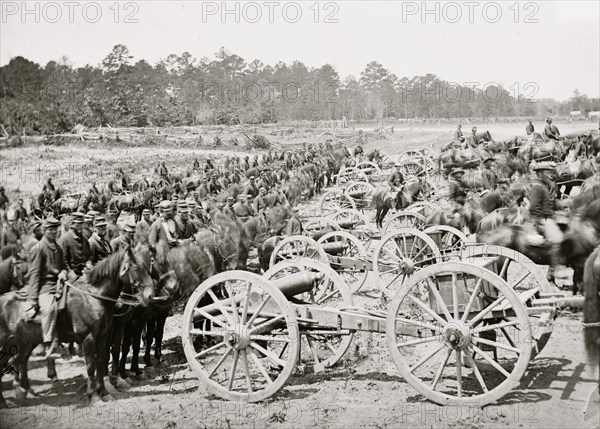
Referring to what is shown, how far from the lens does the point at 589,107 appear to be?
2146 inches

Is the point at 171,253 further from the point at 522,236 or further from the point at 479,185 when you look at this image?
the point at 479,185

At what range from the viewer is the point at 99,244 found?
9.41 m

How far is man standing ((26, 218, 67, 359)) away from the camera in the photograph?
22.7ft

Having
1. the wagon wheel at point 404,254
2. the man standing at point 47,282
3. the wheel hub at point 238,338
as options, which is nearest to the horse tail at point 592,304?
the wagon wheel at point 404,254

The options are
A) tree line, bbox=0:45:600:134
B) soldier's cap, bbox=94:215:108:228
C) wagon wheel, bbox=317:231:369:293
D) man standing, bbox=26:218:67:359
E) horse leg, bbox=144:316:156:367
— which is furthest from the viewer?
tree line, bbox=0:45:600:134

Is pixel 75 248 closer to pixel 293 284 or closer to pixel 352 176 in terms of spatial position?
pixel 293 284

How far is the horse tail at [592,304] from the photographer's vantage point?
6.14 meters

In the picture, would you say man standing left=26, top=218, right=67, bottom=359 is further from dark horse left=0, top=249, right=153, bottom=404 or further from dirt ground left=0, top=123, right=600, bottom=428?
dirt ground left=0, top=123, right=600, bottom=428

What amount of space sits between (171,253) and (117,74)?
47894mm

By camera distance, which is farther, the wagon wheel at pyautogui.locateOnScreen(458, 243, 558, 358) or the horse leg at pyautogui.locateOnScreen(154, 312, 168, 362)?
the horse leg at pyautogui.locateOnScreen(154, 312, 168, 362)

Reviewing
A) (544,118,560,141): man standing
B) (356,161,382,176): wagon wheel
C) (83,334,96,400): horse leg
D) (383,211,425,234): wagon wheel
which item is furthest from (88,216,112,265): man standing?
(544,118,560,141): man standing

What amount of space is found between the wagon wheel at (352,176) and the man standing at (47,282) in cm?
1638

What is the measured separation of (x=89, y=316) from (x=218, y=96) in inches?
2575

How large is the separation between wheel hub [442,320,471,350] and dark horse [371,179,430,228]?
11.4 metres
